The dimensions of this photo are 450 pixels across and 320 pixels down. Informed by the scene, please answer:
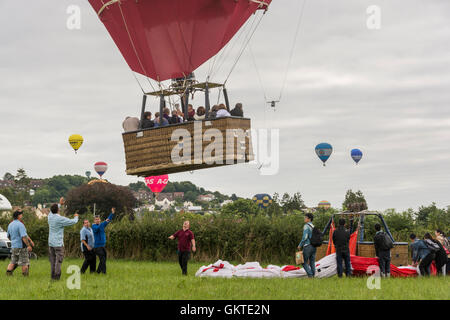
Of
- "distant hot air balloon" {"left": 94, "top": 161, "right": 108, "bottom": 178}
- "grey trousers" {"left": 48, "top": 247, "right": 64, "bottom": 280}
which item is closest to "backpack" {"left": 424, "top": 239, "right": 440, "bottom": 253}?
"grey trousers" {"left": 48, "top": 247, "right": 64, "bottom": 280}

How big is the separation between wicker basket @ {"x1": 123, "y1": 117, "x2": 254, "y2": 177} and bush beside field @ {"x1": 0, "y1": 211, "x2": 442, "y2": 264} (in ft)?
37.0

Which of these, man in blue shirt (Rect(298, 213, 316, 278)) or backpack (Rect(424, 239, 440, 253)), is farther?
backpack (Rect(424, 239, 440, 253))

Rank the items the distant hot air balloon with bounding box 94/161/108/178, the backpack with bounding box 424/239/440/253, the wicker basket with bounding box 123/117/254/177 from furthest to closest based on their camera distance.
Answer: the distant hot air balloon with bounding box 94/161/108/178 < the backpack with bounding box 424/239/440/253 < the wicker basket with bounding box 123/117/254/177

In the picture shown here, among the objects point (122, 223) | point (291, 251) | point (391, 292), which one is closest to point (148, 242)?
point (122, 223)

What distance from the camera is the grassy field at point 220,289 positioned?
13.9 m

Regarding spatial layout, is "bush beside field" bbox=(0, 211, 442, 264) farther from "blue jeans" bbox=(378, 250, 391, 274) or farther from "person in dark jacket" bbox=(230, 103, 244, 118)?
"person in dark jacket" bbox=(230, 103, 244, 118)

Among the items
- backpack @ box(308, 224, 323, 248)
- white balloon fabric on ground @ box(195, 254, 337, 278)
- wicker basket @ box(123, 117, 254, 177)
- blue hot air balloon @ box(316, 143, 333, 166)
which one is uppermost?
blue hot air balloon @ box(316, 143, 333, 166)

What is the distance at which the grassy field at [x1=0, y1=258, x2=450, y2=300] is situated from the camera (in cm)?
1385

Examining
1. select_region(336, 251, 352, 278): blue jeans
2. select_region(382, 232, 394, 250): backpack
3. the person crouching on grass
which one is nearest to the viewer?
select_region(336, 251, 352, 278): blue jeans

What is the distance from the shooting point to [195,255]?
2800 centimetres

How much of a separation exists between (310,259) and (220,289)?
3762mm

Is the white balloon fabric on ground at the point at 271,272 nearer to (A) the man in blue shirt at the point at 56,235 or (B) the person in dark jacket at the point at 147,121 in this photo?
(A) the man in blue shirt at the point at 56,235
